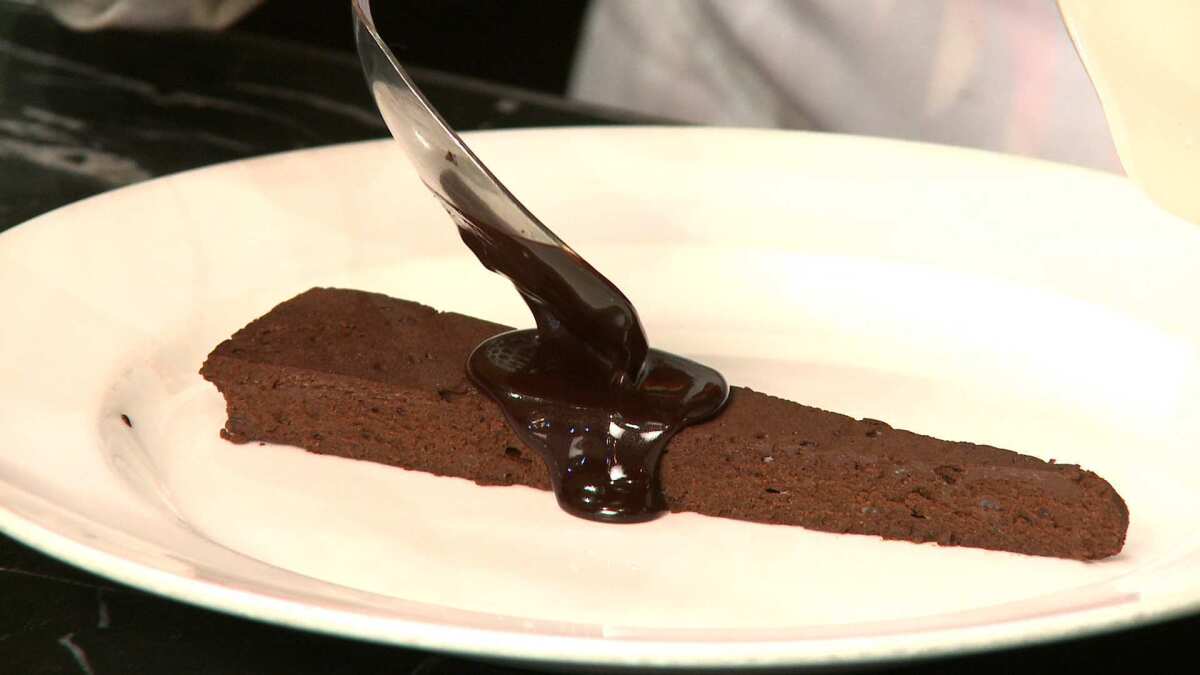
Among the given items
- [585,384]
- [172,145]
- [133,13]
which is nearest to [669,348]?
[585,384]

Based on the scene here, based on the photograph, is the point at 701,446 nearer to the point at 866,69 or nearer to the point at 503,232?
the point at 503,232

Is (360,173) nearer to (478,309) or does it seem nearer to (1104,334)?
(478,309)

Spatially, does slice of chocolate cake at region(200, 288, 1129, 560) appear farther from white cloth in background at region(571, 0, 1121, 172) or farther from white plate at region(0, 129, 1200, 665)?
white cloth in background at region(571, 0, 1121, 172)

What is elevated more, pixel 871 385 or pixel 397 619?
pixel 397 619

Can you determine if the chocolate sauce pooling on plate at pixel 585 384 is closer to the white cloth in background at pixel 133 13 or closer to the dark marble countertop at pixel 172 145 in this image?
the dark marble countertop at pixel 172 145

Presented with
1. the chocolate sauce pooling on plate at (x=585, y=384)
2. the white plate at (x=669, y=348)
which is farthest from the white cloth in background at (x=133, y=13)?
the chocolate sauce pooling on plate at (x=585, y=384)

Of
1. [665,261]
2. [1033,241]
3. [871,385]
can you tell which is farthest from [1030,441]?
[665,261]

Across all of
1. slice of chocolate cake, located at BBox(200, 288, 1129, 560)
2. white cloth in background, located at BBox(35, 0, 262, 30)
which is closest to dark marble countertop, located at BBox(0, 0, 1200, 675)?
white cloth in background, located at BBox(35, 0, 262, 30)

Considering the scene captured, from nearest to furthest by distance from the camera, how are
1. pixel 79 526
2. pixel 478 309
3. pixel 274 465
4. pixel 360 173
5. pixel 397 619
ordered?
pixel 397 619
pixel 79 526
pixel 274 465
pixel 478 309
pixel 360 173
